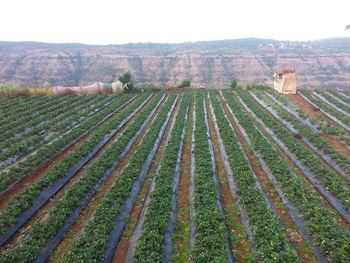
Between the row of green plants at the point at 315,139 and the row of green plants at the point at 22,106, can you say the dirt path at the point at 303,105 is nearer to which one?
the row of green plants at the point at 315,139

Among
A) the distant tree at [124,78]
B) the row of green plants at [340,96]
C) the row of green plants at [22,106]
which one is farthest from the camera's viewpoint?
the distant tree at [124,78]

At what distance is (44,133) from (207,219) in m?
15.6

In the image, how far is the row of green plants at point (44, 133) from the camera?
14.3 meters

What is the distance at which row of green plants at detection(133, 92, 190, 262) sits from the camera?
6.54m

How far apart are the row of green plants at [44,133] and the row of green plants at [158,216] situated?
927 centimetres

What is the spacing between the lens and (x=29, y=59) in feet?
256

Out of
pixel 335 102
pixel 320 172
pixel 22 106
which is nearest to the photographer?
pixel 320 172

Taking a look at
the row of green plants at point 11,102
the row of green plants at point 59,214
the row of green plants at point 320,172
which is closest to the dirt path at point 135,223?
the row of green plants at point 59,214

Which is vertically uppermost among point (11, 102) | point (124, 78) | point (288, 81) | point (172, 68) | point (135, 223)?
point (124, 78)

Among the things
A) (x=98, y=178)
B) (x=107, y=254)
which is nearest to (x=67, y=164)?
(x=98, y=178)

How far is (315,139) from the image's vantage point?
1501 cm

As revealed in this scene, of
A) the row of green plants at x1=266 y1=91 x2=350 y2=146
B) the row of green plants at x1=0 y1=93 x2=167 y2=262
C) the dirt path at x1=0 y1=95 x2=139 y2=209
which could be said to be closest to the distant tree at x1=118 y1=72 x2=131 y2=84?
the dirt path at x1=0 y1=95 x2=139 y2=209

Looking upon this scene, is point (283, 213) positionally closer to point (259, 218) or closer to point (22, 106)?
point (259, 218)

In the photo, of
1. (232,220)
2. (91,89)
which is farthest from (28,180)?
(91,89)
